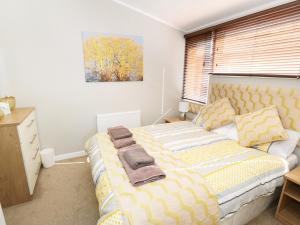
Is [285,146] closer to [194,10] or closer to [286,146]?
[286,146]

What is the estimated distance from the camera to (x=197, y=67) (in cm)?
340

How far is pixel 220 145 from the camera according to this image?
6.94 feet

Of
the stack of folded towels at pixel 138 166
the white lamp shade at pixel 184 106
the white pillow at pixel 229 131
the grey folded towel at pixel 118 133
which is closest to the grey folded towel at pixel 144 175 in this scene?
the stack of folded towels at pixel 138 166

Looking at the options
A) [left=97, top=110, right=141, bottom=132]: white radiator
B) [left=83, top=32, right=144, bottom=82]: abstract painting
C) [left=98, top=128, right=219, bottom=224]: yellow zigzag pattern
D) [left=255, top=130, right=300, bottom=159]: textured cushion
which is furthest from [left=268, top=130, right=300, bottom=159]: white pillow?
[left=83, top=32, right=144, bottom=82]: abstract painting

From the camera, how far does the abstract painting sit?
278 cm

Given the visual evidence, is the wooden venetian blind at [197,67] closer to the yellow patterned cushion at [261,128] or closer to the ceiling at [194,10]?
the ceiling at [194,10]

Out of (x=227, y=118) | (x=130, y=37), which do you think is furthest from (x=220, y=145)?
(x=130, y=37)

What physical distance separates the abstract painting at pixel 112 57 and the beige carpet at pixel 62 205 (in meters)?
1.58

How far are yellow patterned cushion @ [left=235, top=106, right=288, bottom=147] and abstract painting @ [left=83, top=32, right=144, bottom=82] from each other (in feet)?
6.47

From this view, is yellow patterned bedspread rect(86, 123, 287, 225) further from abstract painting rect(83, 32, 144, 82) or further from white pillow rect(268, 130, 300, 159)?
abstract painting rect(83, 32, 144, 82)

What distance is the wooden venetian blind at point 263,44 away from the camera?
2021 mm

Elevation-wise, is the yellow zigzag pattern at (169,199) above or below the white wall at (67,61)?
below

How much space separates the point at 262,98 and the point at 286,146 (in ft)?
2.24

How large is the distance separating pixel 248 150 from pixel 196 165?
79 cm
